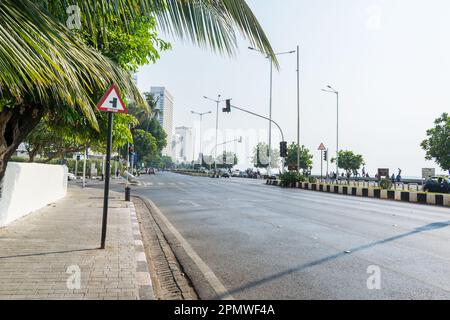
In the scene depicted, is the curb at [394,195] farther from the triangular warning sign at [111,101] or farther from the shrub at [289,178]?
the triangular warning sign at [111,101]

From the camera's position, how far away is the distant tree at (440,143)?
46.1 m

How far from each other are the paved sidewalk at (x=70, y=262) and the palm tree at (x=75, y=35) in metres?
1.94

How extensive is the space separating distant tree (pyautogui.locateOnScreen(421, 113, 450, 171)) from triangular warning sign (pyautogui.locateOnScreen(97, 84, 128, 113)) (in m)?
49.4

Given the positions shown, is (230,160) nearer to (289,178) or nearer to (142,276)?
(289,178)

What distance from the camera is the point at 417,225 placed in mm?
9750

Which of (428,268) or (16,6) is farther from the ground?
(16,6)

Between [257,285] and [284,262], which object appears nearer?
[257,285]

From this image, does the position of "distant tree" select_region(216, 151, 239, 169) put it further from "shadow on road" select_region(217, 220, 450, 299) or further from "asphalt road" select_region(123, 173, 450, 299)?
"shadow on road" select_region(217, 220, 450, 299)

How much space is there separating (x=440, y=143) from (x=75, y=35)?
A: 51.8 m
